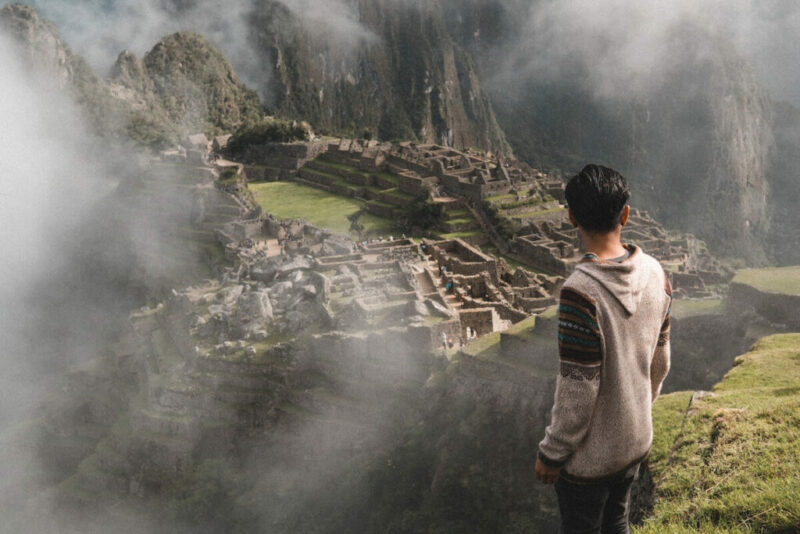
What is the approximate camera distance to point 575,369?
316 centimetres

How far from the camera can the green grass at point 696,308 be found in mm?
16359

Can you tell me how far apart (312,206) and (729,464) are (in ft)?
128

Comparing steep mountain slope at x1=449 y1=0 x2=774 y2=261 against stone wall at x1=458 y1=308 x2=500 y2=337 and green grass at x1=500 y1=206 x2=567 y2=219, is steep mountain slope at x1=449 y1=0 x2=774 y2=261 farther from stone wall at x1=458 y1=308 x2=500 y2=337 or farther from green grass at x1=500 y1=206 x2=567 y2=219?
stone wall at x1=458 y1=308 x2=500 y2=337

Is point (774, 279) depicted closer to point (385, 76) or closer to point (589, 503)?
point (589, 503)

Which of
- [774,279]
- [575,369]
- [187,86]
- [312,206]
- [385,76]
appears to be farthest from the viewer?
[385,76]

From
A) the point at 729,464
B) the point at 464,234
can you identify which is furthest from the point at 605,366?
the point at 464,234

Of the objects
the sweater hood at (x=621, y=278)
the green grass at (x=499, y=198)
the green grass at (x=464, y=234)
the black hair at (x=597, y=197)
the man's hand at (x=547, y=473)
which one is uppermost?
the black hair at (x=597, y=197)

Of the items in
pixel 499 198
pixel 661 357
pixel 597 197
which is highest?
pixel 597 197

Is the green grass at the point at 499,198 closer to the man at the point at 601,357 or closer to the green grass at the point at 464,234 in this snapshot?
the green grass at the point at 464,234

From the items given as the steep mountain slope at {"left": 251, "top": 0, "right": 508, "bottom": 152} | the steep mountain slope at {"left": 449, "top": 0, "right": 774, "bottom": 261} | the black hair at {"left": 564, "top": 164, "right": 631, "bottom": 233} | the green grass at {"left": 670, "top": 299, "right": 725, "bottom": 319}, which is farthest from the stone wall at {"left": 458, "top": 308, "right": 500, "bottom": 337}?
the steep mountain slope at {"left": 251, "top": 0, "right": 508, "bottom": 152}

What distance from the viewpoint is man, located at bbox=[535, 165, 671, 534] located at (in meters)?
3.13

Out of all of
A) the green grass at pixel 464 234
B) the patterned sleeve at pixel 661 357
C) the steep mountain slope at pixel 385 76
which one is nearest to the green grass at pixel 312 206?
the green grass at pixel 464 234

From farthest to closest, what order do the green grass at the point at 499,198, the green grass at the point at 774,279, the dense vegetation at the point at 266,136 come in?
the dense vegetation at the point at 266,136 < the green grass at the point at 499,198 < the green grass at the point at 774,279

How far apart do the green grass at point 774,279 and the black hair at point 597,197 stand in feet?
46.5
